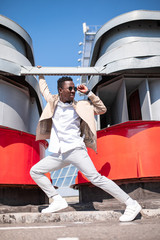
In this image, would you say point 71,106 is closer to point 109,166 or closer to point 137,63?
point 109,166

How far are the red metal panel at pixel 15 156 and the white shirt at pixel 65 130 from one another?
1.93 meters

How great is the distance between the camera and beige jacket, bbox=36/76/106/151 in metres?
3.85

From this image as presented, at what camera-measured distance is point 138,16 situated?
6.96 meters

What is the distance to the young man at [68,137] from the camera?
11.4ft

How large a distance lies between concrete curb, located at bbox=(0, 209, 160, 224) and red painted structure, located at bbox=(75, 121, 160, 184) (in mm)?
1483

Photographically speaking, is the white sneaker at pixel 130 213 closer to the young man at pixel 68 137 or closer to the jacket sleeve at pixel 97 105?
the young man at pixel 68 137

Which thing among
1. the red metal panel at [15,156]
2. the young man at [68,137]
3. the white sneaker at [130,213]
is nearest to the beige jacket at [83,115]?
the young man at [68,137]

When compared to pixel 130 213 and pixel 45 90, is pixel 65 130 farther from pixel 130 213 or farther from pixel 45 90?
pixel 130 213

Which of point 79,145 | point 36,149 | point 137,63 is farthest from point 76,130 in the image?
point 137,63

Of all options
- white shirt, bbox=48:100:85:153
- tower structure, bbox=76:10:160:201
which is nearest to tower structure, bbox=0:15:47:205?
tower structure, bbox=76:10:160:201

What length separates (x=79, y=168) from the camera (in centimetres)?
359

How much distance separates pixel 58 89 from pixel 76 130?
2.56 feet

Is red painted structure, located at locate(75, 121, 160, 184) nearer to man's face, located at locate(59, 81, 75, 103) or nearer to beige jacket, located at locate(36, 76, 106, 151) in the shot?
beige jacket, located at locate(36, 76, 106, 151)

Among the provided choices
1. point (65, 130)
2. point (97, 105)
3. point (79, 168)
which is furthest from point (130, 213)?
point (97, 105)
